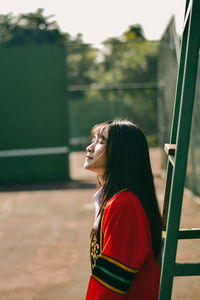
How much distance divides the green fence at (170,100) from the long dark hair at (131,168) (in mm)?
5150

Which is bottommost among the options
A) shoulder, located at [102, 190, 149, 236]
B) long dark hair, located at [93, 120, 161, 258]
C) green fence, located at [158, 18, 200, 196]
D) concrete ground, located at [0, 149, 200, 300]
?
concrete ground, located at [0, 149, 200, 300]

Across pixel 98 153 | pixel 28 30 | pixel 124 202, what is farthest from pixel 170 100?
pixel 28 30

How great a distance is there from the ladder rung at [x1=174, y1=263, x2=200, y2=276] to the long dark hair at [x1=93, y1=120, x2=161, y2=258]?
0.18 meters

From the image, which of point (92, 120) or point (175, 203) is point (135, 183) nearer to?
point (175, 203)

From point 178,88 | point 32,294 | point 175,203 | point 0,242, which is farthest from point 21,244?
point 175,203

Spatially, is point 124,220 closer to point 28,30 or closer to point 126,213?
point 126,213

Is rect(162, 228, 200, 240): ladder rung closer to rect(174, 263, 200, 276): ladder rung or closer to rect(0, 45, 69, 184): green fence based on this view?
rect(174, 263, 200, 276): ladder rung

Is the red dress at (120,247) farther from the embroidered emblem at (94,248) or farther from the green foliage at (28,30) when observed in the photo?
the green foliage at (28,30)

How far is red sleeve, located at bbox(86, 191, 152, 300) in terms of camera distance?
1688 mm

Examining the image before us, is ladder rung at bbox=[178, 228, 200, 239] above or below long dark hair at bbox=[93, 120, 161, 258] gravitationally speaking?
below

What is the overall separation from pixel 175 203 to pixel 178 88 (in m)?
0.81

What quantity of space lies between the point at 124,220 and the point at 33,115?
9.46 m

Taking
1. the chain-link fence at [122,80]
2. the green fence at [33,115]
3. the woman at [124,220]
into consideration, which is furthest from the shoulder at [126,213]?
the green fence at [33,115]

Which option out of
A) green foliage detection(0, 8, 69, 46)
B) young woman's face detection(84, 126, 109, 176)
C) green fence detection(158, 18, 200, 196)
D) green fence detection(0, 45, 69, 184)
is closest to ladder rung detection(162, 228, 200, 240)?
young woman's face detection(84, 126, 109, 176)
